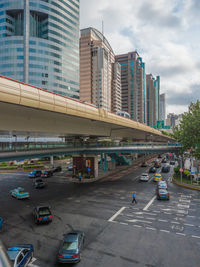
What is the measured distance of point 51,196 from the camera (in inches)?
1137

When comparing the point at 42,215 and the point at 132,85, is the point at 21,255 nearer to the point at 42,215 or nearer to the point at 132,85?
the point at 42,215

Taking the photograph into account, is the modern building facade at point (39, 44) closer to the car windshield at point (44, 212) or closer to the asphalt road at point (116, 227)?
the asphalt road at point (116, 227)

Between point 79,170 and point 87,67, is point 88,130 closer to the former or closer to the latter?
point 79,170

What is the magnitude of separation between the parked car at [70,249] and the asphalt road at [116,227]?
67cm

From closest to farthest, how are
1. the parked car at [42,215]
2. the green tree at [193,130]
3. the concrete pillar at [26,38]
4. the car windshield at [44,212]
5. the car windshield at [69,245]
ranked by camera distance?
1. the car windshield at [69,245]
2. the parked car at [42,215]
3. the car windshield at [44,212]
4. the green tree at [193,130]
5. the concrete pillar at [26,38]

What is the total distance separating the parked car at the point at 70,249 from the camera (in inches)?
471

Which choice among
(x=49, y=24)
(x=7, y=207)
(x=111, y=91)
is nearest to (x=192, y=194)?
(x=7, y=207)

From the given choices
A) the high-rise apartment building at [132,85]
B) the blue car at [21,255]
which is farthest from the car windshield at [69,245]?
the high-rise apartment building at [132,85]

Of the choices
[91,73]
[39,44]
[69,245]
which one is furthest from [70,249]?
[91,73]

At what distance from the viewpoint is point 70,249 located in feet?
40.8

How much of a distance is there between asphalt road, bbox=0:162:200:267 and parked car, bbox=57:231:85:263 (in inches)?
26.5

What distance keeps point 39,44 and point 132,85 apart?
110 meters

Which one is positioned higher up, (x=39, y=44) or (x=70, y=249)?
(x=39, y=44)

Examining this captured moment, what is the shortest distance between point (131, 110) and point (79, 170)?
142951 mm
